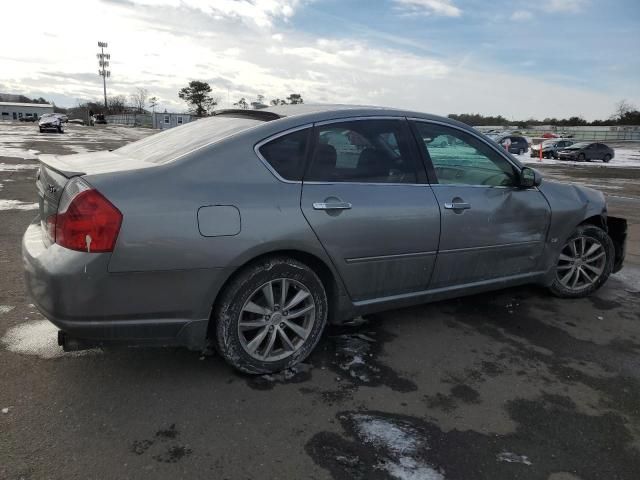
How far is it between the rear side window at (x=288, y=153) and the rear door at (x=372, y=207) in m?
0.08

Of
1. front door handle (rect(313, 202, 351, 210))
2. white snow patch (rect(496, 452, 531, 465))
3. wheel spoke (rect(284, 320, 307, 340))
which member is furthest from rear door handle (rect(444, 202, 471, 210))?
white snow patch (rect(496, 452, 531, 465))

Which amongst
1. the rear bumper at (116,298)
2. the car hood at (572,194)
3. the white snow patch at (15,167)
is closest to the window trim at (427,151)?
the car hood at (572,194)

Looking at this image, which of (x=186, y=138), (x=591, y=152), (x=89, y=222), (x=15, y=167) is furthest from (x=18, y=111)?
(x=89, y=222)

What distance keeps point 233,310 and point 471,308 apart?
7.90ft

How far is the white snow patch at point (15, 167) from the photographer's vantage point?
1284cm

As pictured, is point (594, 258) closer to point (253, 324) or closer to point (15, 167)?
point (253, 324)

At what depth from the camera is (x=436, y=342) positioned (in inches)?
146

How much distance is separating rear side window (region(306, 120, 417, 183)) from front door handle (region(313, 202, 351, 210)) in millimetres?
163

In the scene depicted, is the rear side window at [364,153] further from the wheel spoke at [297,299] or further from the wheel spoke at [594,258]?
the wheel spoke at [594,258]

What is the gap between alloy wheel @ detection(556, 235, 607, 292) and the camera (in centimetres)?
462

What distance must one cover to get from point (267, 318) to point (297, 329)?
229 mm

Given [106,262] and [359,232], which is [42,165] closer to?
[106,262]

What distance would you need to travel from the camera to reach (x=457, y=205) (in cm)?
360

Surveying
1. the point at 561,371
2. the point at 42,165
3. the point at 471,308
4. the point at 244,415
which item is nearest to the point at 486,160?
the point at 471,308
